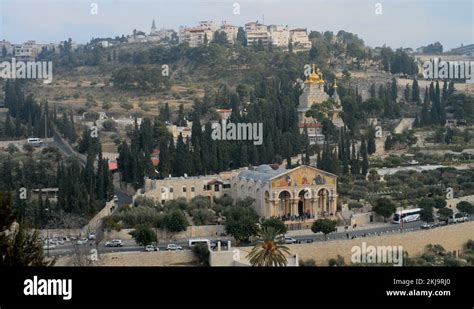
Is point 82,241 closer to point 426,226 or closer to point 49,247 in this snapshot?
point 49,247

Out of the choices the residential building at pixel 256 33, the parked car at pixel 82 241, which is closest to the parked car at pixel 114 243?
the parked car at pixel 82 241

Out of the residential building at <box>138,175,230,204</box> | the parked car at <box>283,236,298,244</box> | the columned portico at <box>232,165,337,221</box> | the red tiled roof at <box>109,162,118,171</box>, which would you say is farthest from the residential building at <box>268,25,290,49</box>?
the parked car at <box>283,236,298,244</box>

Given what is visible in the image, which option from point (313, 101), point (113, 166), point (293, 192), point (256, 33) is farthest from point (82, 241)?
point (256, 33)

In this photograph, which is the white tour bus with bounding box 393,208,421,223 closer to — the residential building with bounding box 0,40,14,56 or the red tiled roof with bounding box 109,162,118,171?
the red tiled roof with bounding box 109,162,118,171

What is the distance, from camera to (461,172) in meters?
27.7

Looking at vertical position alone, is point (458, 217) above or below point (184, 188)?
below

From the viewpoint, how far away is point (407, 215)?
74.6 feet

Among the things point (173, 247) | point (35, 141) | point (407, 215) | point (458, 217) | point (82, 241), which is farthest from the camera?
point (35, 141)

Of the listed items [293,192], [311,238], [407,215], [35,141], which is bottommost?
[311,238]

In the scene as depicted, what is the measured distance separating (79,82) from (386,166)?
27.3m

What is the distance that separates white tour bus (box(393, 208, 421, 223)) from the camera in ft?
73.9

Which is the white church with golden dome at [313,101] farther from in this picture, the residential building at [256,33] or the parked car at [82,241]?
the residential building at [256,33]
